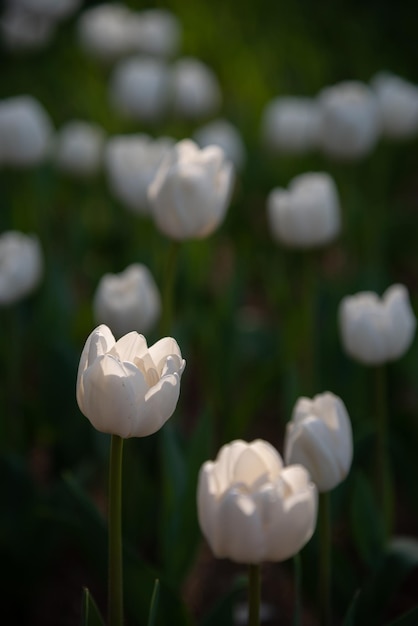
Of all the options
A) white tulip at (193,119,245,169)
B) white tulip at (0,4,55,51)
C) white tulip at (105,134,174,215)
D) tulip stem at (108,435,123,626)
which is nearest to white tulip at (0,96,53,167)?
white tulip at (105,134,174,215)

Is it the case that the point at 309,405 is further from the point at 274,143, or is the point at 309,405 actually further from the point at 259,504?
the point at 274,143

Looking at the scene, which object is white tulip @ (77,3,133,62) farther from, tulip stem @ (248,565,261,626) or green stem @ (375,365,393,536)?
tulip stem @ (248,565,261,626)

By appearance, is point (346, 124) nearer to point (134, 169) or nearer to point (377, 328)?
point (134, 169)

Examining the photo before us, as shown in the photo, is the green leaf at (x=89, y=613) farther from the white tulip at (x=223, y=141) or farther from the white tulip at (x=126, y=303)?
the white tulip at (x=223, y=141)

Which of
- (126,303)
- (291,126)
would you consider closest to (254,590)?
(126,303)

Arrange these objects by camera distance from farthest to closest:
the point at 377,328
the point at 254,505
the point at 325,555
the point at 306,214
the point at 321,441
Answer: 1. the point at 306,214
2. the point at 377,328
3. the point at 325,555
4. the point at 321,441
5. the point at 254,505
